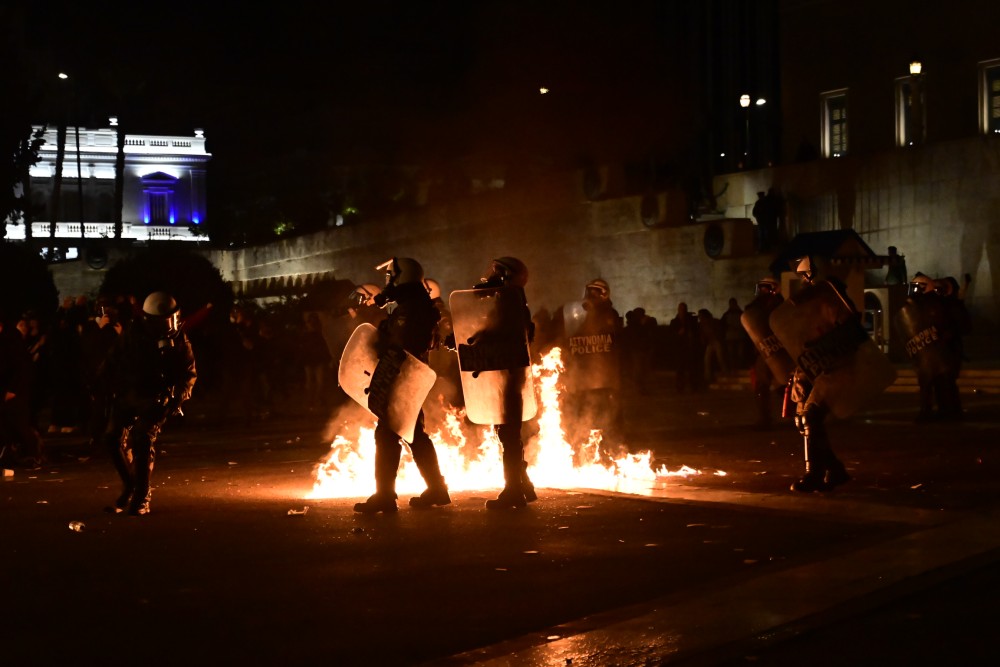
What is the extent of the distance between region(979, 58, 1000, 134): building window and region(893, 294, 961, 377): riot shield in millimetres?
21320

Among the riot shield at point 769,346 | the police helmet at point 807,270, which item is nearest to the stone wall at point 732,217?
the riot shield at point 769,346

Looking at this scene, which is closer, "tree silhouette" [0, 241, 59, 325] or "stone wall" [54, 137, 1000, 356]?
"stone wall" [54, 137, 1000, 356]

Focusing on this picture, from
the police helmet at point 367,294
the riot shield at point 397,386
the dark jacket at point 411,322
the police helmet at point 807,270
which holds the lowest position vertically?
the riot shield at point 397,386

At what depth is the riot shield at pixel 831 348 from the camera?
33.6 feet

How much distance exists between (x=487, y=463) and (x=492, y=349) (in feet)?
8.11

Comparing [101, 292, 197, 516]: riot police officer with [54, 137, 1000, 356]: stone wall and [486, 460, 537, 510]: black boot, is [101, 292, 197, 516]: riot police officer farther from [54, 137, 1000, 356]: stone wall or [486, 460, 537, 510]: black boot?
[54, 137, 1000, 356]: stone wall

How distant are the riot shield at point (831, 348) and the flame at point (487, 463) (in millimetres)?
1592

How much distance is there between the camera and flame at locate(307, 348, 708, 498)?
37.9 ft

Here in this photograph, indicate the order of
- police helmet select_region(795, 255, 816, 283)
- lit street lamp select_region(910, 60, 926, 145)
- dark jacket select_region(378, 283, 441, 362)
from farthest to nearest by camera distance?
lit street lamp select_region(910, 60, 926, 145) < police helmet select_region(795, 255, 816, 283) < dark jacket select_region(378, 283, 441, 362)

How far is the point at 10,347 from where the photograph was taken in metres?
14.5

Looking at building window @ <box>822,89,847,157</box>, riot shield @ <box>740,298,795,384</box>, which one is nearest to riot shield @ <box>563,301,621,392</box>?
riot shield @ <box>740,298,795,384</box>

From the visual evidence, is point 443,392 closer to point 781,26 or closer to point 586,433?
point 586,433

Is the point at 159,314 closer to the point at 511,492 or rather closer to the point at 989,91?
the point at 511,492

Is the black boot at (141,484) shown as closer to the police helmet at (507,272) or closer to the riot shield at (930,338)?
the police helmet at (507,272)
